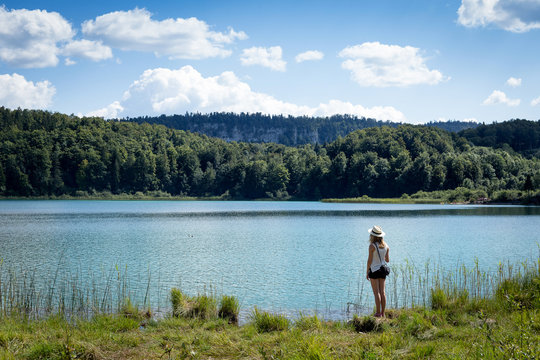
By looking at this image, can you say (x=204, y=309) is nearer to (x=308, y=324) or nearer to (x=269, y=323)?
(x=269, y=323)

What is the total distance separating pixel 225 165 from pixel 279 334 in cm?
14707

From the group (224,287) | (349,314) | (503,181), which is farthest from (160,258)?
(503,181)

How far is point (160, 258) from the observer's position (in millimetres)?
24500

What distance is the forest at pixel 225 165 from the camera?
118 metres

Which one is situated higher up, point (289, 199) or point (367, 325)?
point (367, 325)

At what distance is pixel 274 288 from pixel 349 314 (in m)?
4.57

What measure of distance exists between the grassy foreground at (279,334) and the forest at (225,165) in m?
104

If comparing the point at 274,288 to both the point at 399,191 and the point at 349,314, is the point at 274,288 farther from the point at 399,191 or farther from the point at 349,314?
the point at 399,191

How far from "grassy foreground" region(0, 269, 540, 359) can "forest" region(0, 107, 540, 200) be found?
103886 mm

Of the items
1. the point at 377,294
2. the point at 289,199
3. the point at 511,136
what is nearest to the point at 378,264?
the point at 377,294

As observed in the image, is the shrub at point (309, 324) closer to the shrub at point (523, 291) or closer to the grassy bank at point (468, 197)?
the shrub at point (523, 291)

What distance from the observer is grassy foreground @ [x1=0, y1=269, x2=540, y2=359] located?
7531 mm

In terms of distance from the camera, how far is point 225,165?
155 meters

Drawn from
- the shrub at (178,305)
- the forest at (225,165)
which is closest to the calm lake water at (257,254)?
the shrub at (178,305)
